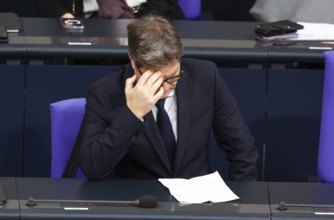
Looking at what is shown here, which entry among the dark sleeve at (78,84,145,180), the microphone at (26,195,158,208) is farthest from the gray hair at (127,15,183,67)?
the microphone at (26,195,158,208)

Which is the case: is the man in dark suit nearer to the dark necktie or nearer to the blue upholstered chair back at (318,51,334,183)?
the dark necktie

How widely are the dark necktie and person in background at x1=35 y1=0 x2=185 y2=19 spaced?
1.66 m

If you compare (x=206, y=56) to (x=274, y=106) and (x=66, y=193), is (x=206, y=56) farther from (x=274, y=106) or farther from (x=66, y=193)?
(x=66, y=193)

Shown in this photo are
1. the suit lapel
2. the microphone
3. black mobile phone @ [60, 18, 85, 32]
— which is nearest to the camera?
the microphone

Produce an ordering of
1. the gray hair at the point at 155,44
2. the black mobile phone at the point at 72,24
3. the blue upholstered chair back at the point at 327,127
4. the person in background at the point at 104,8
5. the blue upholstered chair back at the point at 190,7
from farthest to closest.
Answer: the blue upholstered chair back at the point at 190,7 → the person in background at the point at 104,8 → the black mobile phone at the point at 72,24 → the blue upholstered chair back at the point at 327,127 → the gray hair at the point at 155,44

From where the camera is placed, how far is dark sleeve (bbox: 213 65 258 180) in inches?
139

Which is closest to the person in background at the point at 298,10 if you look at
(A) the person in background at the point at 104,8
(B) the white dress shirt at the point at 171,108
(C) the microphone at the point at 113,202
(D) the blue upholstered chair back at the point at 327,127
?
(A) the person in background at the point at 104,8

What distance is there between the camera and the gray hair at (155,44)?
3.26 m

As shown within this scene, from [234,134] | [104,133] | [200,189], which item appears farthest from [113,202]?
[234,134]

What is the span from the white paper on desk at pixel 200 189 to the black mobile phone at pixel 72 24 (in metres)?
1.62

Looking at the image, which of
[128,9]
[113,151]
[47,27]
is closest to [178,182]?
[113,151]

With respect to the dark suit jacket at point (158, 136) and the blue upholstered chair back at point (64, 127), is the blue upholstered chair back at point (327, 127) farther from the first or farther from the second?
the blue upholstered chair back at point (64, 127)

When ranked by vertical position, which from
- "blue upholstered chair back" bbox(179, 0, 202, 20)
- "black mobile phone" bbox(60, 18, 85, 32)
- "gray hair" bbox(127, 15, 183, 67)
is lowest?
"blue upholstered chair back" bbox(179, 0, 202, 20)

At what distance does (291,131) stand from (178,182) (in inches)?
56.5
